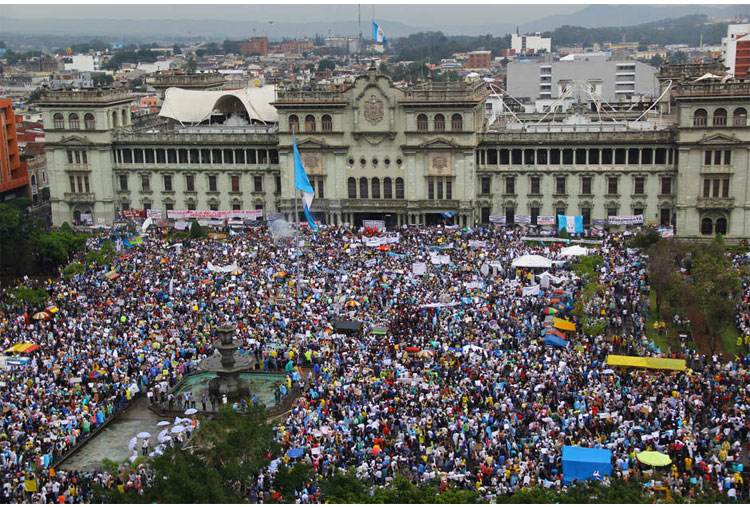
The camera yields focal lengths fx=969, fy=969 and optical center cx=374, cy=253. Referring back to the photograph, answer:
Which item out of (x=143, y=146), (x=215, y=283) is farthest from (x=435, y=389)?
(x=143, y=146)

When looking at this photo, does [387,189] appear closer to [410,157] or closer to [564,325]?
[410,157]

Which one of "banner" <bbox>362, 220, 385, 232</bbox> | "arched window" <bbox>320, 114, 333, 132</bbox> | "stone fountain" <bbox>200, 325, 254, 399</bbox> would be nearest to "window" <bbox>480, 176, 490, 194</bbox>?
"banner" <bbox>362, 220, 385, 232</bbox>

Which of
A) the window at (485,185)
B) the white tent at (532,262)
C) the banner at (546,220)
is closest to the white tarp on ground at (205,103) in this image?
the window at (485,185)

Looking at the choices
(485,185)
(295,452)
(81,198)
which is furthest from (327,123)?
(295,452)

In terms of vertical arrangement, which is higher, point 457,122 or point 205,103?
point 205,103

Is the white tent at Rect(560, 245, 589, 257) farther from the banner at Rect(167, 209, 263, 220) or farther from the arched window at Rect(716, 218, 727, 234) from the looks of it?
the banner at Rect(167, 209, 263, 220)

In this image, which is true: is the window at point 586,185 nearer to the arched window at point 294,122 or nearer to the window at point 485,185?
the window at point 485,185
